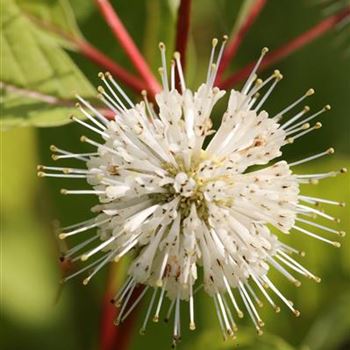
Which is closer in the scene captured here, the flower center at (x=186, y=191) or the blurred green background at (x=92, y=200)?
the flower center at (x=186, y=191)

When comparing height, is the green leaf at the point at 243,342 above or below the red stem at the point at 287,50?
below

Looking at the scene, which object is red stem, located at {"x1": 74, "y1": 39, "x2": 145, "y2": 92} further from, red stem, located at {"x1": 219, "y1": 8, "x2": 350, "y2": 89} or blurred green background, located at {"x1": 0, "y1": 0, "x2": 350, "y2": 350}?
red stem, located at {"x1": 219, "y1": 8, "x2": 350, "y2": 89}

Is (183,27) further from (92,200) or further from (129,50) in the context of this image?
(92,200)

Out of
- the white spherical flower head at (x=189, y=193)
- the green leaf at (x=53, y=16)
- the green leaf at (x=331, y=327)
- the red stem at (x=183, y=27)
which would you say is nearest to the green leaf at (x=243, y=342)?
the green leaf at (x=331, y=327)

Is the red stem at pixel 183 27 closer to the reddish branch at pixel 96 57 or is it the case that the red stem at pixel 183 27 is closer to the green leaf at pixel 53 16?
the reddish branch at pixel 96 57

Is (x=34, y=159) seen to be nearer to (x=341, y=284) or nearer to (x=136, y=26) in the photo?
(x=136, y=26)

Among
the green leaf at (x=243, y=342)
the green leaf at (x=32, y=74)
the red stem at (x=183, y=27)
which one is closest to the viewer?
the red stem at (x=183, y=27)

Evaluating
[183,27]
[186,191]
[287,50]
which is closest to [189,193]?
[186,191]

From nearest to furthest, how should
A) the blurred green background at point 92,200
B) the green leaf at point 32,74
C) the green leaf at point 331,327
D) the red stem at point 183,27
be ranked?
1. the red stem at point 183,27
2. the green leaf at point 32,74
3. the blurred green background at point 92,200
4. the green leaf at point 331,327
